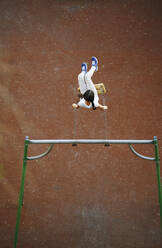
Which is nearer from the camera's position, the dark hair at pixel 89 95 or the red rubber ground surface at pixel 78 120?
the dark hair at pixel 89 95

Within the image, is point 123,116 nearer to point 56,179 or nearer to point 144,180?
point 144,180

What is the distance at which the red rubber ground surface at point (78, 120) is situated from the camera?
8.41 ft

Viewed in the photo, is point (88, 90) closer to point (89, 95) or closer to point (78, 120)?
point (89, 95)

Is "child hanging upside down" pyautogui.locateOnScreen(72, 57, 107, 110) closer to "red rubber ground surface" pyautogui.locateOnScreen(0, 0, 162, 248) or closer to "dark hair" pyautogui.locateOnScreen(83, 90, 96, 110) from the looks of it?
"dark hair" pyautogui.locateOnScreen(83, 90, 96, 110)

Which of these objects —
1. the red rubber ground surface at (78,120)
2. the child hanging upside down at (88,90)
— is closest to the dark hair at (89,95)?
the child hanging upside down at (88,90)

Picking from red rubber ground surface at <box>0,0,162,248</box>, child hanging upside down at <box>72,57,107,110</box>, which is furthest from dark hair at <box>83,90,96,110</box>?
red rubber ground surface at <box>0,0,162,248</box>

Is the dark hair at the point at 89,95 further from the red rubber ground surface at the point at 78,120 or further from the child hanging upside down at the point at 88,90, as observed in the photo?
the red rubber ground surface at the point at 78,120

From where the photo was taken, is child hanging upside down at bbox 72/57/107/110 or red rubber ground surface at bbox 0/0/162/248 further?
red rubber ground surface at bbox 0/0/162/248

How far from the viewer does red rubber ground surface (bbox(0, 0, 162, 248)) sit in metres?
2.56

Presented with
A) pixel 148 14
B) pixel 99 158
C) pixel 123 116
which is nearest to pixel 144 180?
pixel 99 158

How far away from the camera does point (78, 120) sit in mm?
2645

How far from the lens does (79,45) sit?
106 inches

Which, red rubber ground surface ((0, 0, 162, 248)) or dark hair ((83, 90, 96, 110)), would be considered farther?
red rubber ground surface ((0, 0, 162, 248))

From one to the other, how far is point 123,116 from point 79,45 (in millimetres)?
906
